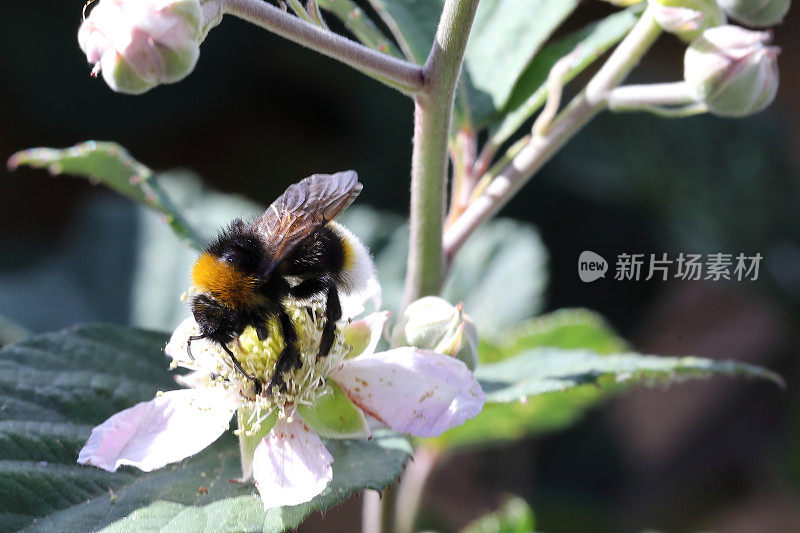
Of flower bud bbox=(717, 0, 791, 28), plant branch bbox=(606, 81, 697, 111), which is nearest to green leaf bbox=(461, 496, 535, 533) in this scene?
plant branch bbox=(606, 81, 697, 111)

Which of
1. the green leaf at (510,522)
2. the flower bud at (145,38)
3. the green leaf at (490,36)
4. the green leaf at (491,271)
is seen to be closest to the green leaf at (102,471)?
the flower bud at (145,38)

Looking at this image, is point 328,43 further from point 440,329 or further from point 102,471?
point 102,471

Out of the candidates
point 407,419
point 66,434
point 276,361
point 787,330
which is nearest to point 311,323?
point 276,361

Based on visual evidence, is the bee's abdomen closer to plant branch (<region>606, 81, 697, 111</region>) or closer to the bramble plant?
the bramble plant

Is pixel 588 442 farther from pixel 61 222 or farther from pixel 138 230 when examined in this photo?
pixel 61 222

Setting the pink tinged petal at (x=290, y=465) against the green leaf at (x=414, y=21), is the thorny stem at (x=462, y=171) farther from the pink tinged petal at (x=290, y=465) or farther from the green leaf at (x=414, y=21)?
the pink tinged petal at (x=290, y=465)

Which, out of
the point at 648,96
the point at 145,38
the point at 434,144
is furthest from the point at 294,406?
→ the point at 648,96
